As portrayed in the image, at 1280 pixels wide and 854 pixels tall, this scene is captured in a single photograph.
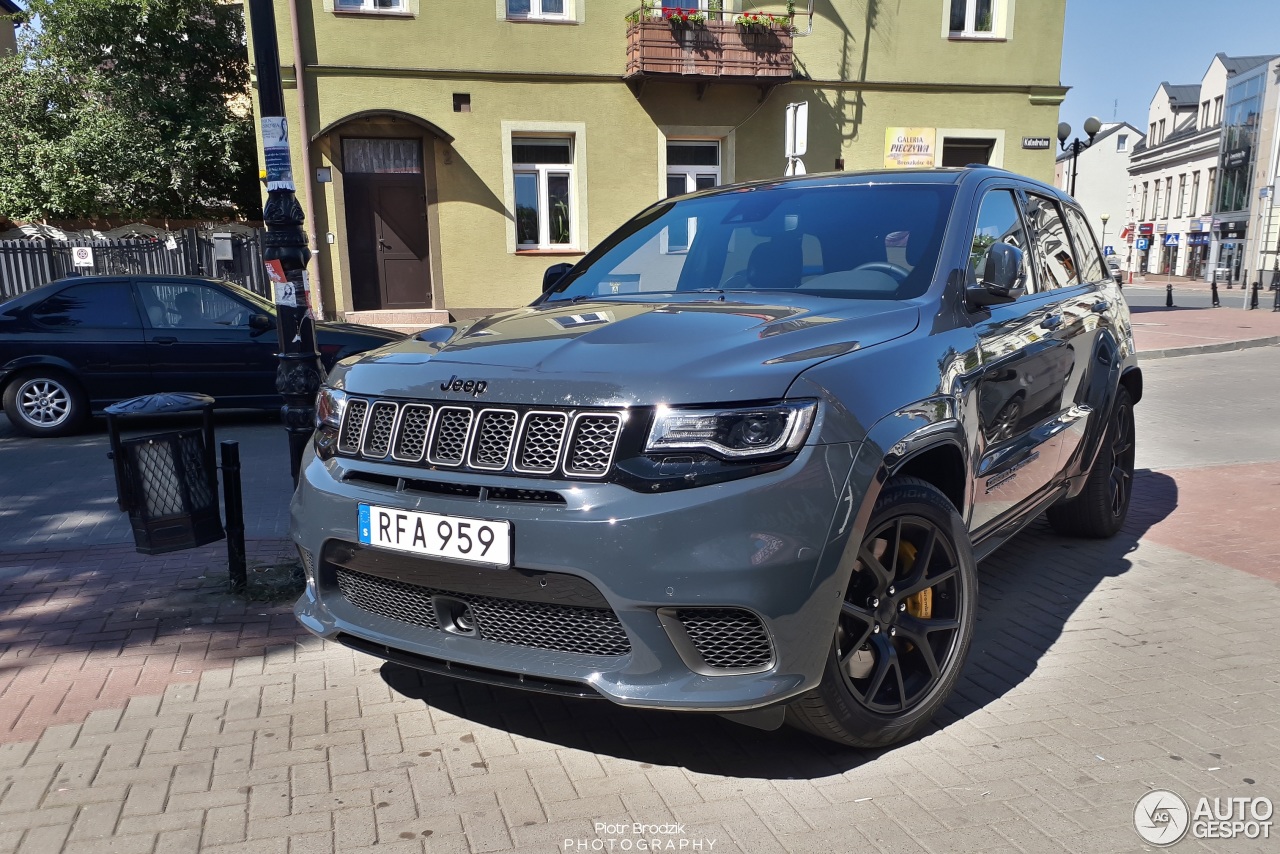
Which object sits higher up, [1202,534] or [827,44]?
[827,44]

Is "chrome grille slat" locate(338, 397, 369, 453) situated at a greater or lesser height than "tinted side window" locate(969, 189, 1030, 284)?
lesser

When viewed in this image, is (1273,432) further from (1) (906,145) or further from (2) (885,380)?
(1) (906,145)

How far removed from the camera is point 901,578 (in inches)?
115

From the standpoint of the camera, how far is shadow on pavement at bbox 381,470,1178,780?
2914 mm

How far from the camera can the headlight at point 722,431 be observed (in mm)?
2430

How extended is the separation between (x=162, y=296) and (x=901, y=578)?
333 inches

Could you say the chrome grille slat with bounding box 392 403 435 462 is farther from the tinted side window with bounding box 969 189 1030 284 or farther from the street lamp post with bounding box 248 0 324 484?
the tinted side window with bounding box 969 189 1030 284

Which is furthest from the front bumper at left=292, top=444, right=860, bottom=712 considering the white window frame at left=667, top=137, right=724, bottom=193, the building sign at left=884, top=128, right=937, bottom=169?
the building sign at left=884, top=128, right=937, bottom=169

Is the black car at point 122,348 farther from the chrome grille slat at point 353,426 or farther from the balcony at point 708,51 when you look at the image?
the balcony at point 708,51

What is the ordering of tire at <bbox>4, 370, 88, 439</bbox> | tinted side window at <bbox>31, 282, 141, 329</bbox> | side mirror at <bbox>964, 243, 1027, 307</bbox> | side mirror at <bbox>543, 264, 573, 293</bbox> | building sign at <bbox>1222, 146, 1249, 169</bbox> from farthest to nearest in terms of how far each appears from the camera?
building sign at <bbox>1222, 146, 1249, 169</bbox>
tinted side window at <bbox>31, 282, 141, 329</bbox>
tire at <bbox>4, 370, 88, 439</bbox>
side mirror at <bbox>543, 264, 573, 293</bbox>
side mirror at <bbox>964, 243, 1027, 307</bbox>

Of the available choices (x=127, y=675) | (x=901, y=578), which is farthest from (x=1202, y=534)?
(x=127, y=675)

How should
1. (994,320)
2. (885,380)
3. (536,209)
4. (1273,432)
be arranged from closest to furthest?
1. (885,380)
2. (994,320)
3. (1273,432)
4. (536,209)

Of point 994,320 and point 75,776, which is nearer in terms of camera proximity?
point 75,776

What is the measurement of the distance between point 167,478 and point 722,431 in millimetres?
2908
